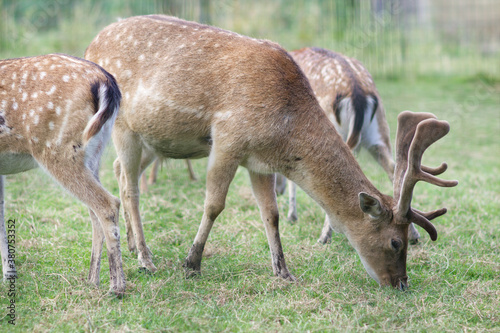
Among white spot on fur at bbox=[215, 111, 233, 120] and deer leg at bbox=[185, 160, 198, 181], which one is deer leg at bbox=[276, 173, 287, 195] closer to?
deer leg at bbox=[185, 160, 198, 181]

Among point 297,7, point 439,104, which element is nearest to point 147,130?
point 439,104

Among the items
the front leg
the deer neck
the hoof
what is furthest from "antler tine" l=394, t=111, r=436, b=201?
the hoof

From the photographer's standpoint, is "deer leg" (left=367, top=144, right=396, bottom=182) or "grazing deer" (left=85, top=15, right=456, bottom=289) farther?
"deer leg" (left=367, top=144, right=396, bottom=182)

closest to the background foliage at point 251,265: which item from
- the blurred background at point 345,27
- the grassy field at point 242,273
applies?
the grassy field at point 242,273

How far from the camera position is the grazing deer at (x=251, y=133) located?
399 cm

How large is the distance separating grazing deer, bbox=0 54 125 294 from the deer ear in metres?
1.53

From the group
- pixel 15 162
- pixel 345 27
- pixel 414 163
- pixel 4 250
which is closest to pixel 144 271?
pixel 4 250

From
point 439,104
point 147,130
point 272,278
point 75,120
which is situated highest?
point 75,120

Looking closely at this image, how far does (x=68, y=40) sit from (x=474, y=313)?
10107 mm

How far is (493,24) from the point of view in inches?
558

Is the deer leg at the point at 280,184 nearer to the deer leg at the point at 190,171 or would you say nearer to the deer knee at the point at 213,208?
the deer leg at the point at 190,171

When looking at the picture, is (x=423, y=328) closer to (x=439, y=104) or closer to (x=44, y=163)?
(x=44, y=163)

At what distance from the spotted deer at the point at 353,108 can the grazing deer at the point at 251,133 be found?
81 cm

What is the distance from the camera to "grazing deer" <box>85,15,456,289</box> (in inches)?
157
